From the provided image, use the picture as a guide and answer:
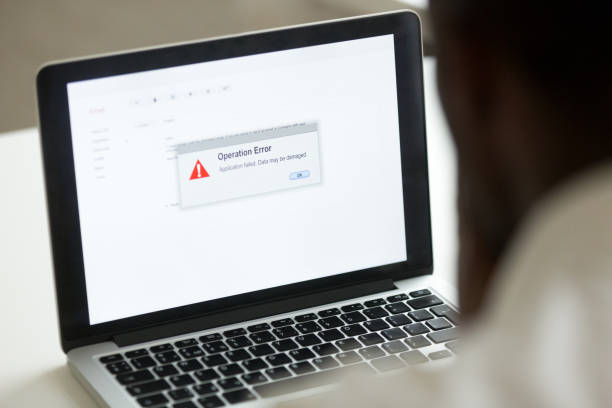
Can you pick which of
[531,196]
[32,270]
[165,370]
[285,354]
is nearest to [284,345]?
[285,354]

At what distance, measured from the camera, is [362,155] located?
1.03 meters

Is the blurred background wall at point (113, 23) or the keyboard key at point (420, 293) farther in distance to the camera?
the blurred background wall at point (113, 23)

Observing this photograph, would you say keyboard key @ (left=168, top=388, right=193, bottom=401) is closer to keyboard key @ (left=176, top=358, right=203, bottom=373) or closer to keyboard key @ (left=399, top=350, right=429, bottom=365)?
keyboard key @ (left=176, top=358, right=203, bottom=373)

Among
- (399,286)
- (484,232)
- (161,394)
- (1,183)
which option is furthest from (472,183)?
(1,183)

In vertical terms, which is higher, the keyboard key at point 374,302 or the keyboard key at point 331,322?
the keyboard key at point 374,302

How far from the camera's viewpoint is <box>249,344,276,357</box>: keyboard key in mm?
937

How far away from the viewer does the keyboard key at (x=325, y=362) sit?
0.92 meters

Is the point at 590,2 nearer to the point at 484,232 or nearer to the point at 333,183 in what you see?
the point at 484,232

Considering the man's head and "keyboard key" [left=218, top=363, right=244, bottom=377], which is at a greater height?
the man's head

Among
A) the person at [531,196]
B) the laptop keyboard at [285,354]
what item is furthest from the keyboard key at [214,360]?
the person at [531,196]

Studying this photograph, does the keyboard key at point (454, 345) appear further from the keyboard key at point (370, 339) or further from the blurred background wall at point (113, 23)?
the blurred background wall at point (113, 23)

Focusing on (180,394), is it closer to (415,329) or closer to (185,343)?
(185,343)

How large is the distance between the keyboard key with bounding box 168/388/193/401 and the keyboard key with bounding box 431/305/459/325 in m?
0.27

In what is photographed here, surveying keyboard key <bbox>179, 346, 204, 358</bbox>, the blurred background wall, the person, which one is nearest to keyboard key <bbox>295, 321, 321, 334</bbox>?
keyboard key <bbox>179, 346, 204, 358</bbox>
